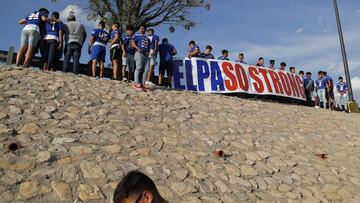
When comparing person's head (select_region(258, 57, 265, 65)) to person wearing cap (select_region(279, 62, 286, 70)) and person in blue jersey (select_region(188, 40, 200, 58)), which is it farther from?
person in blue jersey (select_region(188, 40, 200, 58))

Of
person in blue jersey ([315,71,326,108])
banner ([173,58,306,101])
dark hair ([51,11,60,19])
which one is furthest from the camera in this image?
person in blue jersey ([315,71,326,108])

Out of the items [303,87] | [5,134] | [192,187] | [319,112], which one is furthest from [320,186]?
[303,87]

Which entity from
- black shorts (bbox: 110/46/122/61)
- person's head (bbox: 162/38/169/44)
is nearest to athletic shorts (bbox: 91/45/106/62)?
black shorts (bbox: 110/46/122/61)

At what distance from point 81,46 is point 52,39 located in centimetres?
89

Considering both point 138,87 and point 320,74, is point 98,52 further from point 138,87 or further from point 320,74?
point 320,74

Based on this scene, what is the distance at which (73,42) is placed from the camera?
11.0m

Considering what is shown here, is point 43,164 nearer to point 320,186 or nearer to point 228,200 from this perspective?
point 228,200

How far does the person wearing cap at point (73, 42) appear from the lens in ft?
36.0

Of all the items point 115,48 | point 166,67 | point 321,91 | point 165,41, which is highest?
point 165,41

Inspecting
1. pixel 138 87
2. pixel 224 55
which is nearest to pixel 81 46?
pixel 138 87

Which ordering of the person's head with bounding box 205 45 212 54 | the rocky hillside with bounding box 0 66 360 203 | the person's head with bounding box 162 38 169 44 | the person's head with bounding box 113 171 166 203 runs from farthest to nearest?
the person's head with bounding box 205 45 212 54 < the person's head with bounding box 162 38 169 44 < the rocky hillside with bounding box 0 66 360 203 < the person's head with bounding box 113 171 166 203

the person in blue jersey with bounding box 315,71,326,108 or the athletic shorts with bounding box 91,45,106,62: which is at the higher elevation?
the athletic shorts with bounding box 91,45,106,62

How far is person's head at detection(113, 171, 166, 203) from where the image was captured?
245cm

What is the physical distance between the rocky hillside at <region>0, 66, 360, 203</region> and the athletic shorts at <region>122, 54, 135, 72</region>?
142 cm
